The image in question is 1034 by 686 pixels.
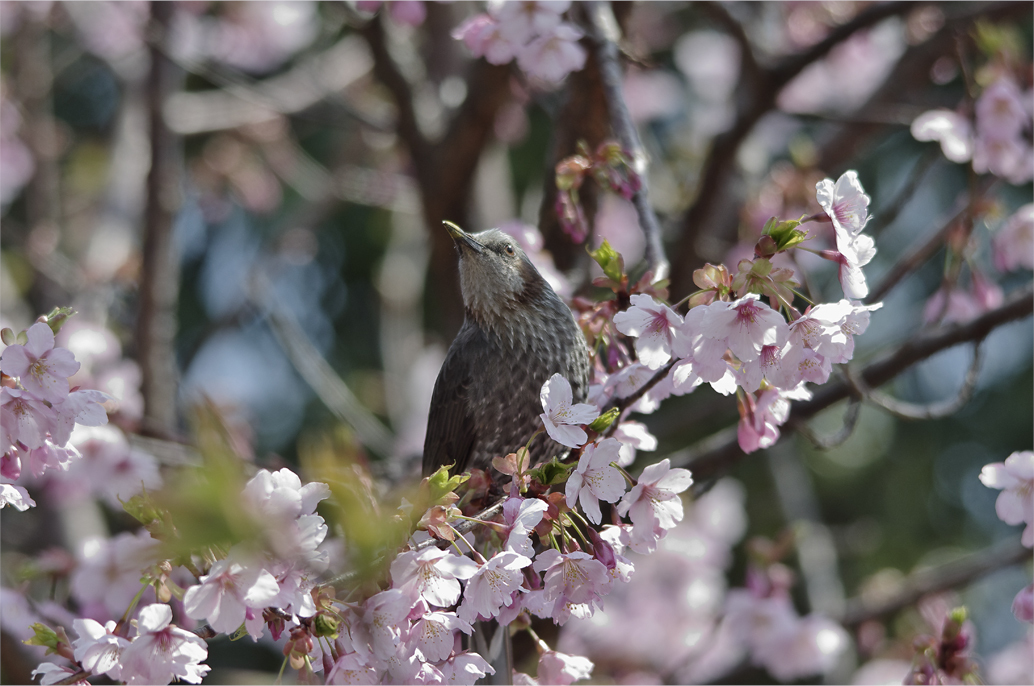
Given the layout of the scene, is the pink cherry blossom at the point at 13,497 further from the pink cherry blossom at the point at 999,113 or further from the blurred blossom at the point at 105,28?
the blurred blossom at the point at 105,28

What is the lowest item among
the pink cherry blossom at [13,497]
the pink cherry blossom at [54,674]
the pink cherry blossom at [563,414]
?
the pink cherry blossom at [54,674]

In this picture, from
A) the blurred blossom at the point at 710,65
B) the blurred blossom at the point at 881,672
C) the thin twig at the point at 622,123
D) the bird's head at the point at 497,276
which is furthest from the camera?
the blurred blossom at the point at 710,65

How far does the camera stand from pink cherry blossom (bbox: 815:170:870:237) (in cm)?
127

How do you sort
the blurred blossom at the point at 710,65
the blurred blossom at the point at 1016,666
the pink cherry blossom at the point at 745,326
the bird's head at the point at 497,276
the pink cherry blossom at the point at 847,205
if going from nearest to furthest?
the pink cherry blossom at the point at 745,326
the pink cherry blossom at the point at 847,205
the bird's head at the point at 497,276
the blurred blossom at the point at 1016,666
the blurred blossom at the point at 710,65

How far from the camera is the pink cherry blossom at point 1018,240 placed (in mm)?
2303

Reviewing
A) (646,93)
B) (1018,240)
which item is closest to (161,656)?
(1018,240)

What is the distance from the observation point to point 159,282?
10.4ft

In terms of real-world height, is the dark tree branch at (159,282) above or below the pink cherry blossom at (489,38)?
below

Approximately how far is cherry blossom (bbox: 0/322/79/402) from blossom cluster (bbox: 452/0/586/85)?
1.11 m

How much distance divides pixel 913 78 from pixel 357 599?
292 cm

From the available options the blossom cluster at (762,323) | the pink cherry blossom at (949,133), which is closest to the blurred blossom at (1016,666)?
the pink cherry blossom at (949,133)

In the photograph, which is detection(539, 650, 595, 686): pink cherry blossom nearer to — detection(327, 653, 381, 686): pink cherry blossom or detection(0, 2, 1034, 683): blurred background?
detection(327, 653, 381, 686): pink cherry blossom

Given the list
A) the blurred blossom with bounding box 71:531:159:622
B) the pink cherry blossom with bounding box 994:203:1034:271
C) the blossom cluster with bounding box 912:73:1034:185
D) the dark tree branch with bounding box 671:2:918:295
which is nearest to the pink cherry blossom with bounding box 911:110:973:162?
the blossom cluster with bounding box 912:73:1034:185

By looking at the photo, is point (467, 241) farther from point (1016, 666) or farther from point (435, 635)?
point (1016, 666)
